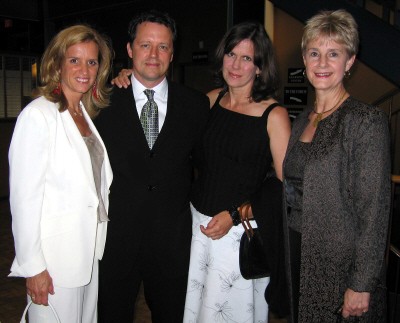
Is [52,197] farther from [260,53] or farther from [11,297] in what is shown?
[11,297]

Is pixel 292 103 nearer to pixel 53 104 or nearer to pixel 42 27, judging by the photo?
pixel 42 27

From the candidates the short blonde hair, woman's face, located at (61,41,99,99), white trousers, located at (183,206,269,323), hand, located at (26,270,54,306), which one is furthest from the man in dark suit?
the short blonde hair

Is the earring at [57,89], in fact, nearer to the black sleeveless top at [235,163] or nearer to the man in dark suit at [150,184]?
the man in dark suit at [150,184]

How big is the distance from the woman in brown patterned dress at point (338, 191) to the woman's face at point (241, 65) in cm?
40

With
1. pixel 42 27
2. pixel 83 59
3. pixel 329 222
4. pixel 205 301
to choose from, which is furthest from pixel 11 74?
pixel 329 222

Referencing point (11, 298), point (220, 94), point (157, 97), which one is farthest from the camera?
point (11, 298)

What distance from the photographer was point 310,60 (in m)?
1.72

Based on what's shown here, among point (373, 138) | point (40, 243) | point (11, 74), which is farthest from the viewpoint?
point (11, 74)

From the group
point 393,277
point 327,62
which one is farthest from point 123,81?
point 393,277

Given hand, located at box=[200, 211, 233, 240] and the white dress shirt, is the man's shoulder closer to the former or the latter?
the white dress shirt

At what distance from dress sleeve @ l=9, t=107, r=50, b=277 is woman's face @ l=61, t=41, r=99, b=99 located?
0.29 m

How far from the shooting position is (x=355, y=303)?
1.56 meters

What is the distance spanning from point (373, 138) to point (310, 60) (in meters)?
0.44

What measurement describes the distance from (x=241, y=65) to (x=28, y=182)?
1165 millimetres
